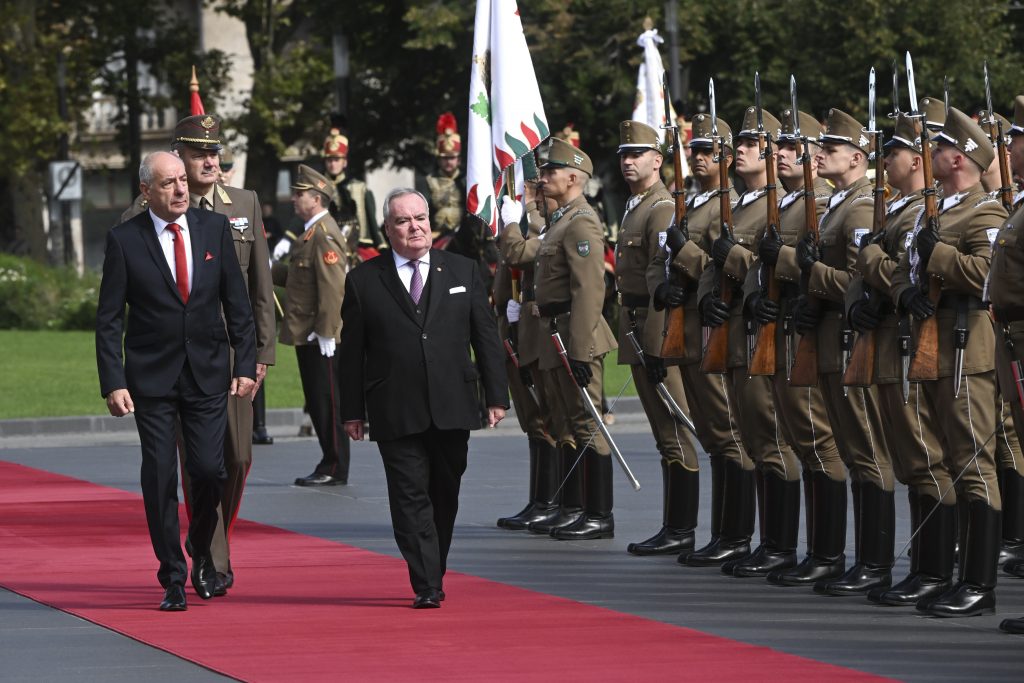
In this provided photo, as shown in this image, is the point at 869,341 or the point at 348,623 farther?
the point at 869,341

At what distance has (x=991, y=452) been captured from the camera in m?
9.13

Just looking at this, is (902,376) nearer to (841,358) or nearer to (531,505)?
(841,358)

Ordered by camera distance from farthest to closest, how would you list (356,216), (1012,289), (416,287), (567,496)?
(356,216) < (567,496) < (416,287) < (1012,289)

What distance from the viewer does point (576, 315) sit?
38.8 feet

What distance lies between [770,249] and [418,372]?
1.76m

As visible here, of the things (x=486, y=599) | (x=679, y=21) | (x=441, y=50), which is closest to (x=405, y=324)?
(x=486, y=599)

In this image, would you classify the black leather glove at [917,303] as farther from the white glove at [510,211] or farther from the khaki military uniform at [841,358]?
the white glove at [510,211]

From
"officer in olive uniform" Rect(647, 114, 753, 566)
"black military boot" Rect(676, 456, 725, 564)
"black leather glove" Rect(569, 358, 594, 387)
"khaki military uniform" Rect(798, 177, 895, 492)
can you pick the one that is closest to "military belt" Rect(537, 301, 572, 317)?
"black leather glove" Rect(569, 358, 594, 387)

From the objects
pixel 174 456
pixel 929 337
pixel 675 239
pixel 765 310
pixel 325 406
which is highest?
pixel 675 239

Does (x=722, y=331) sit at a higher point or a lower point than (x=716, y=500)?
higher

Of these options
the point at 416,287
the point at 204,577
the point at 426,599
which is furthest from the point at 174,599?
the point at 416,287

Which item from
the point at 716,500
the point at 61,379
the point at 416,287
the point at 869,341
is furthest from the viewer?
the point at 61,379

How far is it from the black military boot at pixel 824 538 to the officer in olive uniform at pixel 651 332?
126 cm

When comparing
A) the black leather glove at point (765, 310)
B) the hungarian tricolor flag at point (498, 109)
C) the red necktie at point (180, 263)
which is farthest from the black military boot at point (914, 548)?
the hungarian tricolor flag at point (498, 109)
